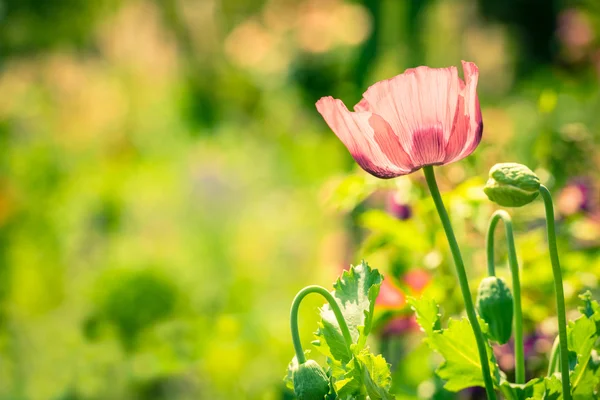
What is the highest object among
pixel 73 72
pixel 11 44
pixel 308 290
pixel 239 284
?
pixel 11 44

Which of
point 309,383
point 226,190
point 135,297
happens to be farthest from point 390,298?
point 226,190

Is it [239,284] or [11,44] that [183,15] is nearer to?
[11,44]

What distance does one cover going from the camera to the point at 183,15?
5.12m

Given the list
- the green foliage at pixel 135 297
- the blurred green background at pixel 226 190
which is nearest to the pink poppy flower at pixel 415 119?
the blurred green background at pixel 226 190

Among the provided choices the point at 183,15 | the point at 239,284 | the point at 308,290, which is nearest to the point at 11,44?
the point at 183,15

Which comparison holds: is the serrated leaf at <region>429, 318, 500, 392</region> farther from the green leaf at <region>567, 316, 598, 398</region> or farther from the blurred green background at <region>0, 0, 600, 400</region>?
the blurred green background at <region>0, 0, 600, 400</region>

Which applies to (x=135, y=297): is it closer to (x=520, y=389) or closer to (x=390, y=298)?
(x=390, y=298)

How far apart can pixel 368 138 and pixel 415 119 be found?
0.03 metres

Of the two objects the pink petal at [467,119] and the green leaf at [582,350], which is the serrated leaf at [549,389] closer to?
the green leaf at [582,350]

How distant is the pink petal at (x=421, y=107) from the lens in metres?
0.46

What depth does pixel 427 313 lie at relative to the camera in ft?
1.65

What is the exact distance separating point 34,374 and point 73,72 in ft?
7.74

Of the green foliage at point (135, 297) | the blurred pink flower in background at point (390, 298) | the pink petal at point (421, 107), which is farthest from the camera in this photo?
the green foliage at point (135, 297)

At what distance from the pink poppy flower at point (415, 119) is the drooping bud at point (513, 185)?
0.08ft
